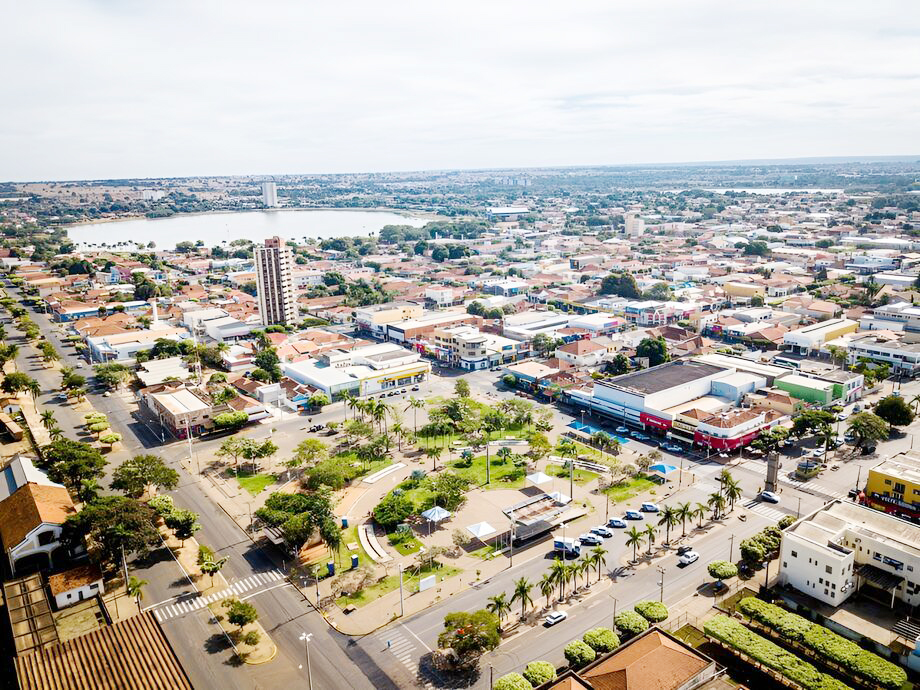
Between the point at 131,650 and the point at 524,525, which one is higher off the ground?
the point at 131,650

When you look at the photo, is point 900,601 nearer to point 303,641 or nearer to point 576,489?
point 576,489

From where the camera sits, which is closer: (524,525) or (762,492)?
(524,525)

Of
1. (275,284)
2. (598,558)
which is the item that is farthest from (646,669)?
(275,284)

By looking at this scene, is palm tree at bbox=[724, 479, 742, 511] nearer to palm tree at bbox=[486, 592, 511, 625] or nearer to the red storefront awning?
the red storefront awning

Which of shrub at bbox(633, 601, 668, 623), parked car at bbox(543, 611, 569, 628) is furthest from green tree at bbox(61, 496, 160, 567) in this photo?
shrub at bbox(633, 601, 668, 623)

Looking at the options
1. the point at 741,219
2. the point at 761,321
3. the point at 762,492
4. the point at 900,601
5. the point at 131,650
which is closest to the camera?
the point at 131,650

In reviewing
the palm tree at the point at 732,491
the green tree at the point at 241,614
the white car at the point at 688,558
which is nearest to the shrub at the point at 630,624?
the white car at the point at 688,558

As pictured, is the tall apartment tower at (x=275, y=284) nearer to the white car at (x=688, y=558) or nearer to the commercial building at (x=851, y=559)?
the white car at (x=688, y=558)

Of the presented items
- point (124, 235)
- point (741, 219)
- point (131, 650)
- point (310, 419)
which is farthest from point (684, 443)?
point (124, 235)
